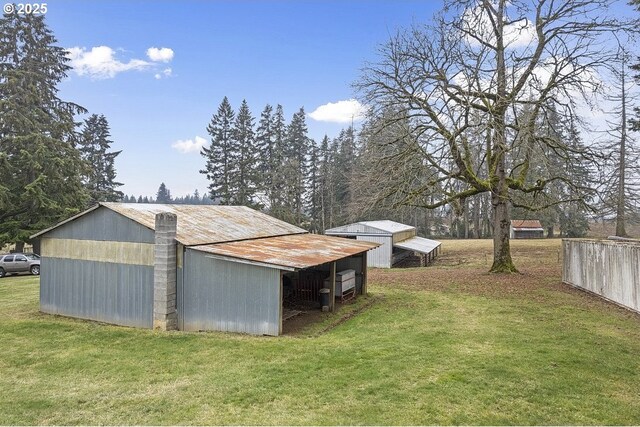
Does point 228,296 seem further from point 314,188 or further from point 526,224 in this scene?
point 526,224

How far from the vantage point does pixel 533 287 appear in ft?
51.9

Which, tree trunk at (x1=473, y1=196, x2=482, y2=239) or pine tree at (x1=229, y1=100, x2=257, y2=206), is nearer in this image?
Answer: pine tree at (x1=229, y1=100, x2=257, y2=206)

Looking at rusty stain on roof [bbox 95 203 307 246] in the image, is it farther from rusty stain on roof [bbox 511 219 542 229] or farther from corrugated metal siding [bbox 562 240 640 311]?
rusty stain on roof [bbox 511 219 542 229]

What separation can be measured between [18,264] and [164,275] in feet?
66.7

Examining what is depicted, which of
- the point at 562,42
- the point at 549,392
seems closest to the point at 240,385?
the point at 549,392

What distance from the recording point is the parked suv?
25.5 metres

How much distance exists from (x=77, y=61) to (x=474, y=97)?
34.3 m

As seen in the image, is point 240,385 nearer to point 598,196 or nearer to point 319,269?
point 319,269

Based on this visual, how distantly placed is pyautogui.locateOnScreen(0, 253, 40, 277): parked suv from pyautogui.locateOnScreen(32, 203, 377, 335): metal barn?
48.4 ft

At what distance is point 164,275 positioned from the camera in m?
11.7

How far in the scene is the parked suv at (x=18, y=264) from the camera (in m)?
25.5

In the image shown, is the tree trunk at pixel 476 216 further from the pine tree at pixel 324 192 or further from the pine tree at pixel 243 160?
the pine tree at pixel 243 160

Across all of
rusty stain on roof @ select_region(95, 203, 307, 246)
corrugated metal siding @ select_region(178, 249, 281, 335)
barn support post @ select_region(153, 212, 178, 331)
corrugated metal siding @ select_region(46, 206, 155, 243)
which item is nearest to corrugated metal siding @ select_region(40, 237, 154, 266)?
corrugated metal siding @ select_region(46, 206, 155, 243)

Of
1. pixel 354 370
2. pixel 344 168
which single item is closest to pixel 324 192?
pixel 344 168
